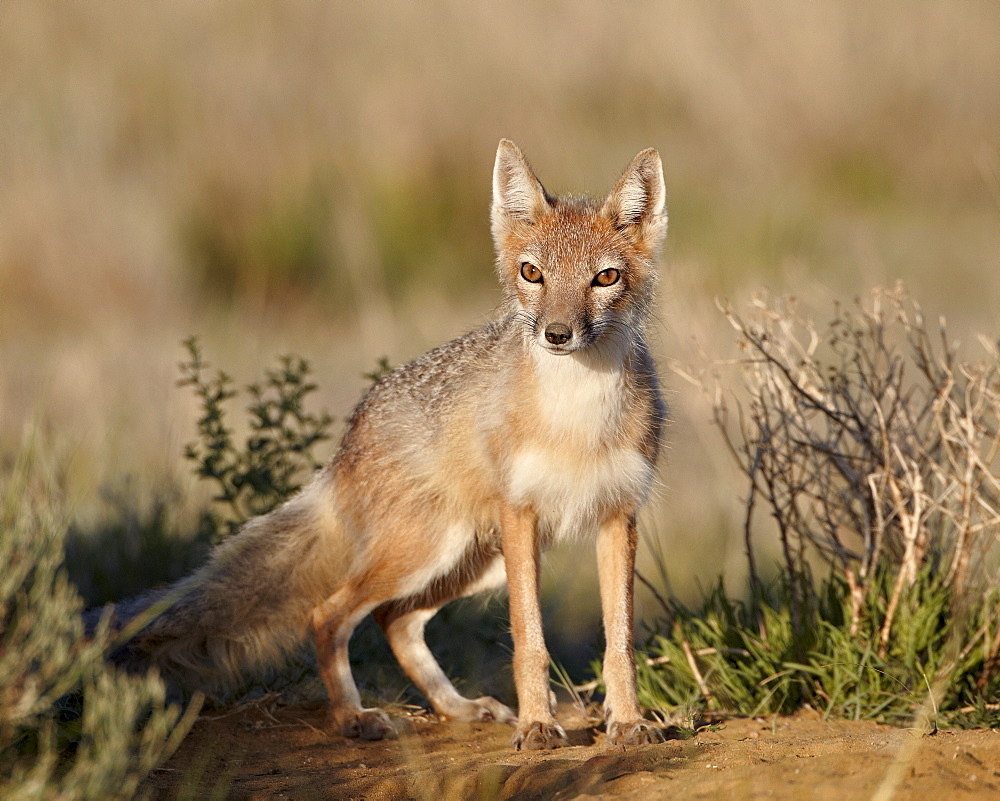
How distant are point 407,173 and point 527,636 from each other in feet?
30.8

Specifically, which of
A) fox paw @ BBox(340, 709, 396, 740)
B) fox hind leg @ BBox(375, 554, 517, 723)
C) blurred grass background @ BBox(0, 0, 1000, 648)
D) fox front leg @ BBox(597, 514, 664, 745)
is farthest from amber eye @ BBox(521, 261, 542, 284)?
blurred grass background @ BBox(0, 0, 1000, 648)

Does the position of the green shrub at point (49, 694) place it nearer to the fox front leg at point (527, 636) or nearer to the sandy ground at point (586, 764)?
the sandy ground at point (586, 764)

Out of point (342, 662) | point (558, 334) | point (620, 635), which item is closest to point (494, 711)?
point (342, 662)

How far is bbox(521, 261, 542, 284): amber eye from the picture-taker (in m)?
4.23

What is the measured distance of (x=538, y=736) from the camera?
4.03 metres

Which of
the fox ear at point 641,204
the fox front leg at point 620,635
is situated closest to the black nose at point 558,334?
the fox ear at point 641,204

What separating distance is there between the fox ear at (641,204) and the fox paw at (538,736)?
189 cm

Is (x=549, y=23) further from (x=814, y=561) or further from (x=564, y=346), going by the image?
(x=564, y=346)

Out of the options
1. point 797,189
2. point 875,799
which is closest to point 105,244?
point 797,189

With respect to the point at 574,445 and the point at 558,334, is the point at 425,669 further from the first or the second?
the point at 558,334

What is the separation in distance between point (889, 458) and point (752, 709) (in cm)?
116

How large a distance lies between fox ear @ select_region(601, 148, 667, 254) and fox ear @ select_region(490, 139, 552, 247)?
27 cm

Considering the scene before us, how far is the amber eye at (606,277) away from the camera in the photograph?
419 cm

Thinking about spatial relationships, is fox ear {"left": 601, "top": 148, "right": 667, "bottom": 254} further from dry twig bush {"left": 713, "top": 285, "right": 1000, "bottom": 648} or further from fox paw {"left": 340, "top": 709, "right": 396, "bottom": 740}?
fox paw {"left": 340, "top": 709, "right": 396, "bottom": 740}
